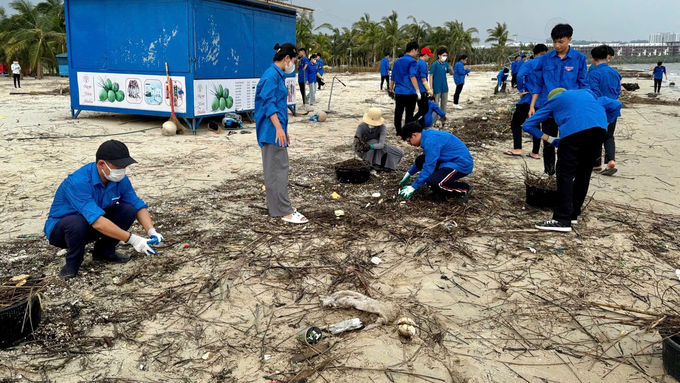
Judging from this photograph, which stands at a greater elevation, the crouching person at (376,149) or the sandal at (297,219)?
the crouching person at (376,149)

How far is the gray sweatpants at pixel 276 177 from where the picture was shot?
4781 millimetres

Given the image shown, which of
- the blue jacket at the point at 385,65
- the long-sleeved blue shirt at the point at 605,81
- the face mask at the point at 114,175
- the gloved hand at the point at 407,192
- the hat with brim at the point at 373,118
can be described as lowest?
the gloved hand at the point at 407,192

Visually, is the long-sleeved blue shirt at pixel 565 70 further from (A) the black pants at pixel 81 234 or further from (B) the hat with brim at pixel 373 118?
(A) the black pants at pixel 81 234

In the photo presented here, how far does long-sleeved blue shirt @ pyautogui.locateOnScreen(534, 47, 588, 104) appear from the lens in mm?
5984

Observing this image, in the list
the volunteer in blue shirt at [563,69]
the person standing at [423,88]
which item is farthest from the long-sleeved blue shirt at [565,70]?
the person standing at [423,88]

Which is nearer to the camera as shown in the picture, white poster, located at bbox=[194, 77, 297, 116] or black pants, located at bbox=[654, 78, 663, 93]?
white poster, located at bbox=[194, 77, 297, 116]

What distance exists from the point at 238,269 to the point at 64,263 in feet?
4.57

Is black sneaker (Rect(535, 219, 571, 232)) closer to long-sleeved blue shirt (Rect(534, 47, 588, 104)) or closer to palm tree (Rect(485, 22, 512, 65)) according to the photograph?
long-sleeved blue shirt (Rect(534, 47, 588, 104))

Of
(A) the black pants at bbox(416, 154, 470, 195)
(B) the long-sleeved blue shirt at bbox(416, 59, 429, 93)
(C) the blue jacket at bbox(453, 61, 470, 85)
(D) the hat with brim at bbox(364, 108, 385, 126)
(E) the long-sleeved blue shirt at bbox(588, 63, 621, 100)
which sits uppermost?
(C) the blue jacket at bbox(453, 61, 470, 85)

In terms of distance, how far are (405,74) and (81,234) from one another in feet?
21.1

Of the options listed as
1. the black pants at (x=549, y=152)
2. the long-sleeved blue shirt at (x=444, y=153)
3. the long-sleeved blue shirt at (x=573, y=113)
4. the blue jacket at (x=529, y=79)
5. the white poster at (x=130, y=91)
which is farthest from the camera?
the white poster at (x=130, y=91)

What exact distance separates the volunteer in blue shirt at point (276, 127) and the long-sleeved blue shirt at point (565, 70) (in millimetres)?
3397

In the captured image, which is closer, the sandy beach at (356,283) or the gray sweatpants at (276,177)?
the sandy beach at (356,283)

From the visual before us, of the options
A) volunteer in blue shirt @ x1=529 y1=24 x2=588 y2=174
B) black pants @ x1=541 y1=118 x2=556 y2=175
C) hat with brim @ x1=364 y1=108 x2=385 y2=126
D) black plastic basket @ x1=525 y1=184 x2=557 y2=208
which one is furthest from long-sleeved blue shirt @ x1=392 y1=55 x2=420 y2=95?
black plastic basket @ x1=525 y1=184 x2=557 y2=208
